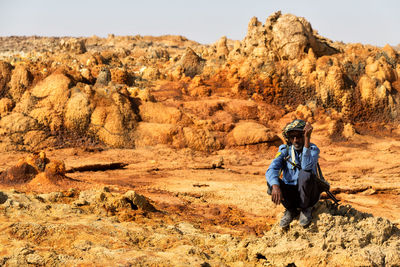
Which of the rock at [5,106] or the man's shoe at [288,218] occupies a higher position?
the rock at [5,106]

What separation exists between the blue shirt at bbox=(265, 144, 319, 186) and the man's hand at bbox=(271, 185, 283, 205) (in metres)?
0.05

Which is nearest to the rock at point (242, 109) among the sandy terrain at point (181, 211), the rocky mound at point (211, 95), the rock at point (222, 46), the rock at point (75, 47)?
the rocky mound at point (211, 95)

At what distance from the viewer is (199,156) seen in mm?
10266

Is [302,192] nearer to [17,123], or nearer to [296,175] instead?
[296,175]

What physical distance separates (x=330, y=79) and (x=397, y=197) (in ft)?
25.2

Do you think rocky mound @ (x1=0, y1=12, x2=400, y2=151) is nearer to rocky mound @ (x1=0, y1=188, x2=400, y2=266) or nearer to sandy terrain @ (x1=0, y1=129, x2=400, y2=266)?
sandy terrain @ (x1=0, y1=129, x2=400, y2=266)

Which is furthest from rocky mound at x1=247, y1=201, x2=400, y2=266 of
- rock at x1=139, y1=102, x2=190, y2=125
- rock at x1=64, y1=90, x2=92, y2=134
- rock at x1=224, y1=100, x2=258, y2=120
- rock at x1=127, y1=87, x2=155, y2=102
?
rock at x1=224, y1=100, x2=258, y2=120

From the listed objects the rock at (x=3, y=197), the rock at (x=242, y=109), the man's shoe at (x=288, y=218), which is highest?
the rock at (x=242, y=109)

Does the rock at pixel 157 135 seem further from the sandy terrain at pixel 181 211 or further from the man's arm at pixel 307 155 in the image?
the man's arm at pixel 307 155

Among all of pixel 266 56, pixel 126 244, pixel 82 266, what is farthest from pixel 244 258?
pixel 266 56

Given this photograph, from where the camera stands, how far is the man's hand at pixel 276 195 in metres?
3.08

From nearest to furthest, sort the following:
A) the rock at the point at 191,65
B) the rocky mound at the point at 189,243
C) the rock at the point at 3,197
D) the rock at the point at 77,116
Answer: the rocky mound at the point at 189,243, the rock at the point at 3,197, the rock at the point at 77,116, the rock at the point at 191,65

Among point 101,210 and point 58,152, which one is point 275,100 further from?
point 101,210

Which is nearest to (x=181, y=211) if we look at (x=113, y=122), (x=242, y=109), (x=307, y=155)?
(x=307, y=155)
